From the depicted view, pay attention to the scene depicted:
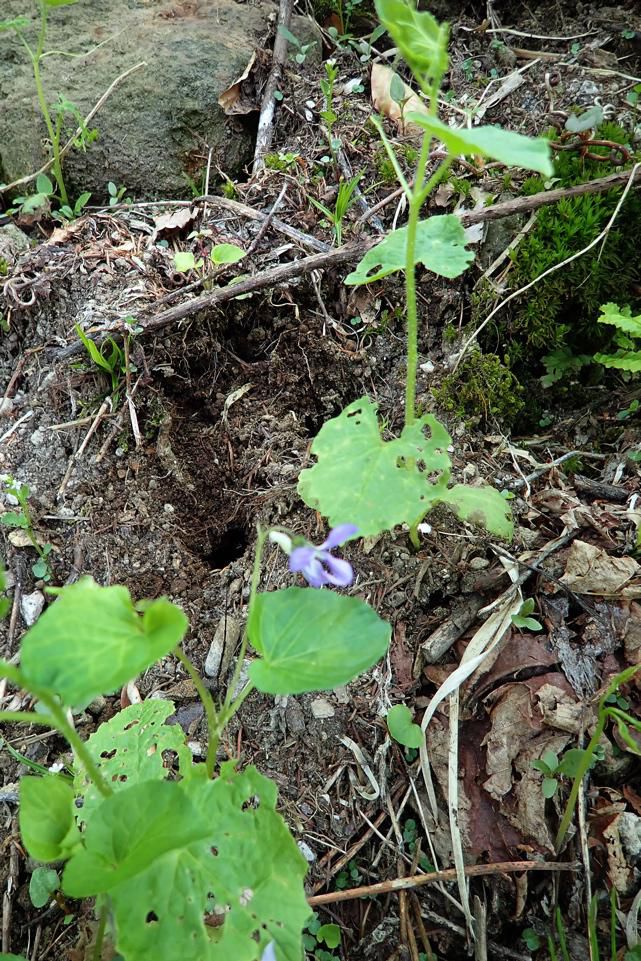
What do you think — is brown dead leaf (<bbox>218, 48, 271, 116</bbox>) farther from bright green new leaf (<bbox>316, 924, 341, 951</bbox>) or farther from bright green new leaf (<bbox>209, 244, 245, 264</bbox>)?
bright green new leaf (<bbox>316, 924, 341, 951</bbox>)

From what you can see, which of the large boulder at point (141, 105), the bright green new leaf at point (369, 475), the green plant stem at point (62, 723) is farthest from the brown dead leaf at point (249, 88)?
the green plant stem at point (62, 723)

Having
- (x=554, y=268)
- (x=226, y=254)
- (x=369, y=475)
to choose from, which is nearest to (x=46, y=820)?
(x=369, y=475)

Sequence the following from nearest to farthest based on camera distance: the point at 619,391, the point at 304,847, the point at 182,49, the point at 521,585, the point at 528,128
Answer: the point at 304,847 < the point at 521,585 < the point at 619,391 < the point at 528,128 < the point at 182,49

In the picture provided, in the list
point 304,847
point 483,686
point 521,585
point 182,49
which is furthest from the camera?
point 182,49

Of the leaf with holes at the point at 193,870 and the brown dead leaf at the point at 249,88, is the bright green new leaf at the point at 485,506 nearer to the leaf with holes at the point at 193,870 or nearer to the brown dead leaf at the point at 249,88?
the leaf with holes at the point at 193,870

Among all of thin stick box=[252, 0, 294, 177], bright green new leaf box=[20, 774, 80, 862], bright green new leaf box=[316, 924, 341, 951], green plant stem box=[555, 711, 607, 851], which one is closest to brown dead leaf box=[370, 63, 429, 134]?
thin stick box=[252, 0, 294, 177]

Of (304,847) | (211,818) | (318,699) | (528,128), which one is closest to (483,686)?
(318,699)

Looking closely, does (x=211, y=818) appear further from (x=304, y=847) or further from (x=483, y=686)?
(x=483, y=686)
